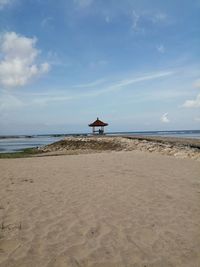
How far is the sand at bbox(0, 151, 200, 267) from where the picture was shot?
421cm

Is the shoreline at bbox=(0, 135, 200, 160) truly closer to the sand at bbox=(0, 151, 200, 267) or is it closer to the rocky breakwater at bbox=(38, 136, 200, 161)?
the rocky breakwater at bbox=(38, 136, 200, 161)

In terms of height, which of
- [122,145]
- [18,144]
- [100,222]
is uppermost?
[122,145]

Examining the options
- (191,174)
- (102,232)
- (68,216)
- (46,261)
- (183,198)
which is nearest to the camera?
(46,261)

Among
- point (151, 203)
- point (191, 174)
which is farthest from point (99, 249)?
point (191, 174)

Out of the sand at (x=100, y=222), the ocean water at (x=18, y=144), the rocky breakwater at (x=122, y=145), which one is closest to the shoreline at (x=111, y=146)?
the rocky breakwater at (x=122, y=145)

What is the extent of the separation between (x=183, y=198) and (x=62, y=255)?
13.5 ft

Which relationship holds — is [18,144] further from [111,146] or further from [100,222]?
[100,222]

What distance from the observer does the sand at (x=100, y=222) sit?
13.8ft

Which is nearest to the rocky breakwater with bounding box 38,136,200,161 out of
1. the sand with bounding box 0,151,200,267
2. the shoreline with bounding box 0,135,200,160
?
the shoreline with bounding box 0,135,200,160

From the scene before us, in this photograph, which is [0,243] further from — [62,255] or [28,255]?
[62,255]

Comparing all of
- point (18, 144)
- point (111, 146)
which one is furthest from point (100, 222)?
point (18, 144)

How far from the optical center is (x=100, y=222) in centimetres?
558

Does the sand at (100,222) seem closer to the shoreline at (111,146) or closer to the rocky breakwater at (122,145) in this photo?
the rocky breakwater at (122,145)

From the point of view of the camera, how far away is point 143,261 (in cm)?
409
